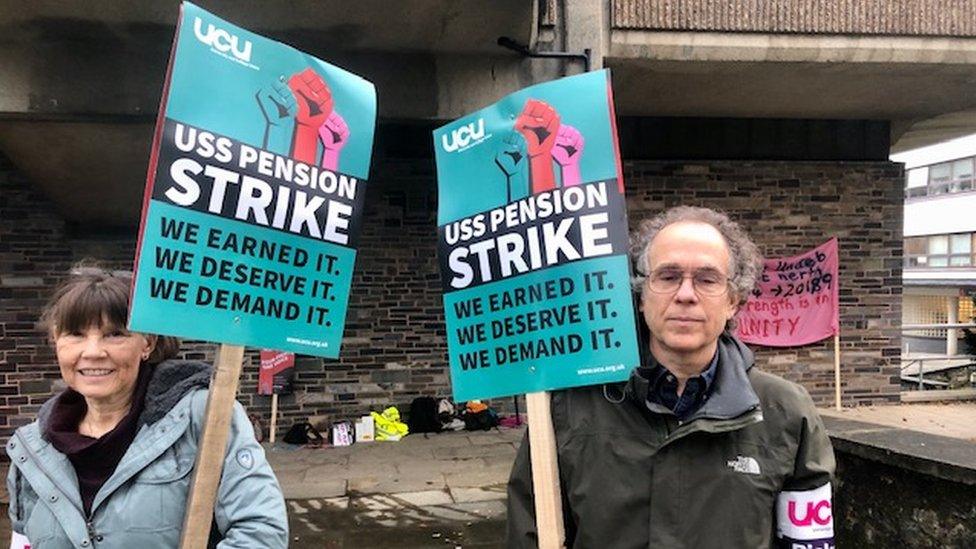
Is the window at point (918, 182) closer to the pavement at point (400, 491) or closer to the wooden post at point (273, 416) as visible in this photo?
the pavement at point (400, 491)

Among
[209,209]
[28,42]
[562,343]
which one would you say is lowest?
[562,343]

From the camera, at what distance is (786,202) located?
7.98 m

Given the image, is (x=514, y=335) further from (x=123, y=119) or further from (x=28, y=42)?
(x=28, y=42)

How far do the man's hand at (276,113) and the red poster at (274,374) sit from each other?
577 cm

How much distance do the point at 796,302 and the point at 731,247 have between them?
708 cm

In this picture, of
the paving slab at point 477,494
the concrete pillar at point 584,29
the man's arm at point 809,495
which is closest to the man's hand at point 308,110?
the man's arm at point 809,495

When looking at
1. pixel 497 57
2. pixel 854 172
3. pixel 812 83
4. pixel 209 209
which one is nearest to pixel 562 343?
pixel 209 209

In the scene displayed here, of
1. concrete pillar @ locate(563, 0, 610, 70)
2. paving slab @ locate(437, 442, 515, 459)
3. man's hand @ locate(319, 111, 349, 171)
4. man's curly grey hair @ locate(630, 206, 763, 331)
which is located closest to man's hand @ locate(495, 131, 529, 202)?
man's curly grey hair @ locate(630, 206, 763, 331)

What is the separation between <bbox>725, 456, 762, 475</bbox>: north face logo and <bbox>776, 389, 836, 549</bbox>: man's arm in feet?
0.32

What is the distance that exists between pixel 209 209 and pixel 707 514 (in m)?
1.48

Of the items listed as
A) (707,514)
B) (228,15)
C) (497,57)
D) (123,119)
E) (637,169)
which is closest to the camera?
(707,514)

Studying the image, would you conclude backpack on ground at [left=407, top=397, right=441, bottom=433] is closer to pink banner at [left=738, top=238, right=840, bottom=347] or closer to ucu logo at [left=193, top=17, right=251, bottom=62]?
pink banner at [left=738, top=238, right=840, bottom=347]

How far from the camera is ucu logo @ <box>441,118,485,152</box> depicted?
1.94 metres

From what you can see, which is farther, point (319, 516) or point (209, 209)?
point (319, 516)
